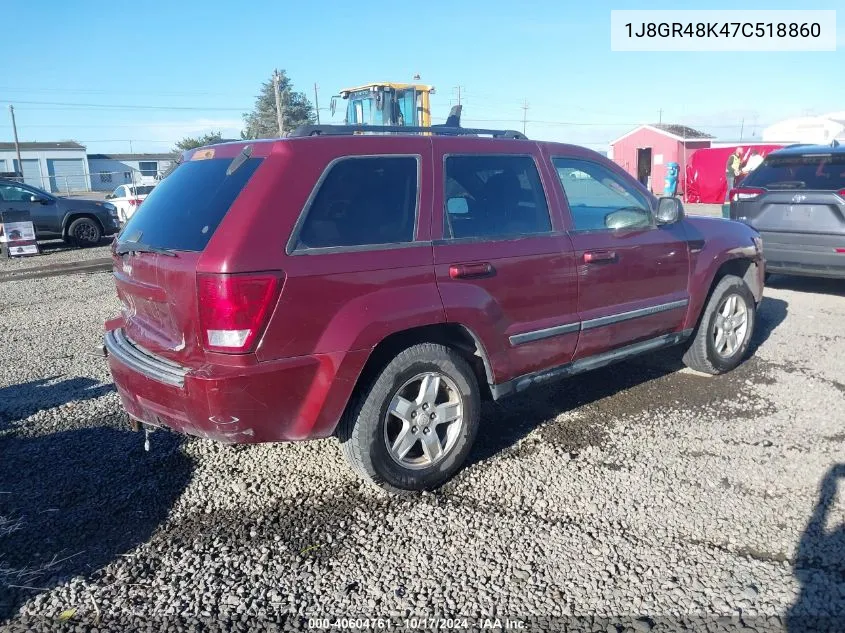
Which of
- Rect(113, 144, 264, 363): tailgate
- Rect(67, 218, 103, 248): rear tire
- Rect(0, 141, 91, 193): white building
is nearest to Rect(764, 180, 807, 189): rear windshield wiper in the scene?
Rect(113, 144, 264, 363): tailgate

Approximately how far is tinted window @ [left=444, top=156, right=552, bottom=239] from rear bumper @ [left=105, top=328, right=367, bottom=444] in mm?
1037

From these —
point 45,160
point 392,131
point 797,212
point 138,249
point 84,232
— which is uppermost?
point 45,160

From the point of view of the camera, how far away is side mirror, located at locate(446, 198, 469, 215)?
3.59m

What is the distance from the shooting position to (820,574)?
2.78 meters

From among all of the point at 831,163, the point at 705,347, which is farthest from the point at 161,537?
the point at 831,163

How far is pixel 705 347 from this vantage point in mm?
5180

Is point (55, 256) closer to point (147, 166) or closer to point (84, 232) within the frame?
point (84, 232)

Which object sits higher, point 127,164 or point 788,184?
point 127,164

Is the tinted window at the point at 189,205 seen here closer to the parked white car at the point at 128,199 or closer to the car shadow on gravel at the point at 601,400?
the car shadow on gravel at the point at 601,400

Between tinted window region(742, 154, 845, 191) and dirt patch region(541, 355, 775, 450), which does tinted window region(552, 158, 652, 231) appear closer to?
dirt patch region(541, 355, 775, 450)

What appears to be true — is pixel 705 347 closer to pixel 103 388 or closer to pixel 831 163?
pixel 831 163

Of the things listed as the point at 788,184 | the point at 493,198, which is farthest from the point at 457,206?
the point at 788,184

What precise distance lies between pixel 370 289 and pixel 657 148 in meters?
39.7

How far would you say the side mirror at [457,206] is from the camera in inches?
141
